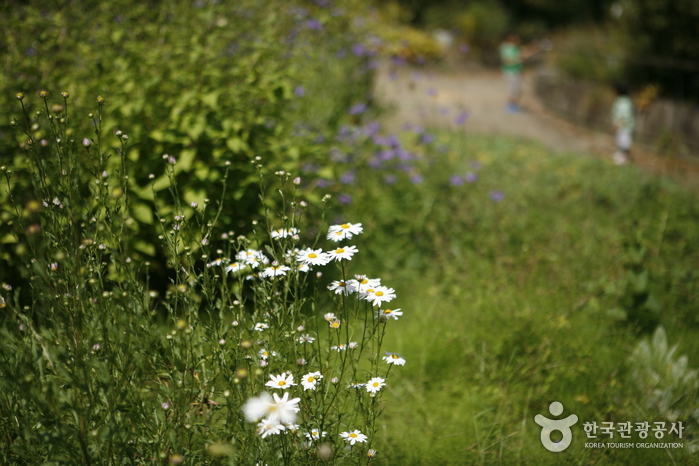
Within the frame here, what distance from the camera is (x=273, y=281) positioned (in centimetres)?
147

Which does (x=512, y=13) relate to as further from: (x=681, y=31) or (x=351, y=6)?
(x=351, y=6)

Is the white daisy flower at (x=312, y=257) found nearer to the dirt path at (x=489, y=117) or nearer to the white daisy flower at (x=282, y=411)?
the white daisy flower at (x=282, y=411)

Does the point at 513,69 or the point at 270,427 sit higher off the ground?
the point at 270,427

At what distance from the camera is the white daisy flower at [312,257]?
151 centimetres

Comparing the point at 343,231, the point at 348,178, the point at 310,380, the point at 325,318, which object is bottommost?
the point at 348,178

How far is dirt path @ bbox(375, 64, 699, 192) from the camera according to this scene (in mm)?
6941

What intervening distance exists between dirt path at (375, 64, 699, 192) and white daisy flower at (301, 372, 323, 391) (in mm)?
3678

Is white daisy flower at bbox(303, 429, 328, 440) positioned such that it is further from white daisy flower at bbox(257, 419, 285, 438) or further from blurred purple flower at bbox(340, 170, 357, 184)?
blurred purple flower at bbox(340, 170, 357, 184)

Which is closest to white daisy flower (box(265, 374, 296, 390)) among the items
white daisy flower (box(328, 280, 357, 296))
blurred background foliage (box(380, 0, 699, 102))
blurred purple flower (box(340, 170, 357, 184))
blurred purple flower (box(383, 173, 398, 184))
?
white daisy flower (box(328, 280, 357, 296))

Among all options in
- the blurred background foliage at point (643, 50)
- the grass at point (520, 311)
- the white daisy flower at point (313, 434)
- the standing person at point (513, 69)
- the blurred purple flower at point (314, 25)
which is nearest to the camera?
the white daisy flower at point (313, 434)

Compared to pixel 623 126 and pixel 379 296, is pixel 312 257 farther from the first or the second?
pixel 623 126

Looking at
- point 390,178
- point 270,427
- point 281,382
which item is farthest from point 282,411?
point 390,178

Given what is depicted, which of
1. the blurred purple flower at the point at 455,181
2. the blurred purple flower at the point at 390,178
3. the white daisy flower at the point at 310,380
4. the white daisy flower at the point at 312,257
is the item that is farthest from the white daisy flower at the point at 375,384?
the blurred purple flower at the point at 455,181

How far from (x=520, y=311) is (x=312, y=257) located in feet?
5.42
